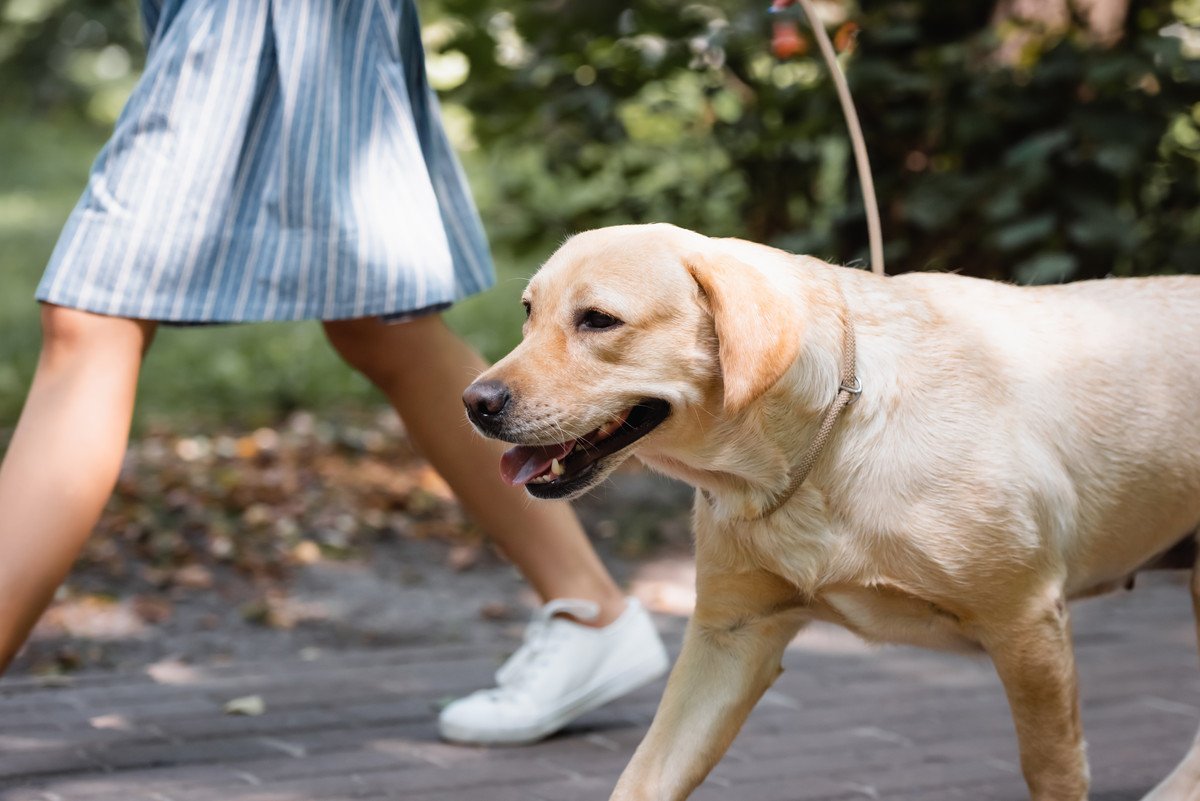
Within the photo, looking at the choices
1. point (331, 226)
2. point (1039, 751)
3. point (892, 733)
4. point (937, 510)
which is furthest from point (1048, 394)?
point (331, 226)

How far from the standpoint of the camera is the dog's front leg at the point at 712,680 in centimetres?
258

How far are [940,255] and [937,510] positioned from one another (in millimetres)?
3654

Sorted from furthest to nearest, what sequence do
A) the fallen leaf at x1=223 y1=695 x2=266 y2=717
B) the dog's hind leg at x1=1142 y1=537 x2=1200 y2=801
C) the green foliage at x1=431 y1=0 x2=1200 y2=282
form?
1. the green foliage at x1=431 y1=0 x2=1200 y2=282
2. the fallen leaf at x1=223 y1=695 x2=266 y2=717
3. the dog's hind leg at x1=1142 y1=537 x2=1200 y2=801

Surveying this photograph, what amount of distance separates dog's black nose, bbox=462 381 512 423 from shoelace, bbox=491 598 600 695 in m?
1.23

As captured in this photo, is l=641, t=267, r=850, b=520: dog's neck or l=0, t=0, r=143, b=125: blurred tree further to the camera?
l=0, t=0, r=143, b=125: blurred tree

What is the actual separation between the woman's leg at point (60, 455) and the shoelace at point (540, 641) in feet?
3.58

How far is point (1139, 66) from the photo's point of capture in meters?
5.08

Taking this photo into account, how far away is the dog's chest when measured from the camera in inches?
98.1

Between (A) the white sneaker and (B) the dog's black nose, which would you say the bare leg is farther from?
(B) the dog's black nose

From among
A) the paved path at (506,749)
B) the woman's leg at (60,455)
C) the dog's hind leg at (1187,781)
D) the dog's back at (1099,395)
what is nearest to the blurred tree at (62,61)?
the paved path at (506,749)

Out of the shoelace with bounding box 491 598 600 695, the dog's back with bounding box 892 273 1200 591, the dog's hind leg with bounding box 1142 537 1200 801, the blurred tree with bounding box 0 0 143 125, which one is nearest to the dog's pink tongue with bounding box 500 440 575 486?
the dog's back with bounding box 892 273 1200 591

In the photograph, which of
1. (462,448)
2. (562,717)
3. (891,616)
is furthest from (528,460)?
(562,717)

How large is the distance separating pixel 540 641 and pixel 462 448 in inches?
20.9

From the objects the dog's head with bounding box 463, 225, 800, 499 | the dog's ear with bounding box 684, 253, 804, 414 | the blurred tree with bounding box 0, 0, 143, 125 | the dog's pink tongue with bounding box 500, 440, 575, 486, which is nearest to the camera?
the dog's ear with bounding box 684, 253, 804, 414
